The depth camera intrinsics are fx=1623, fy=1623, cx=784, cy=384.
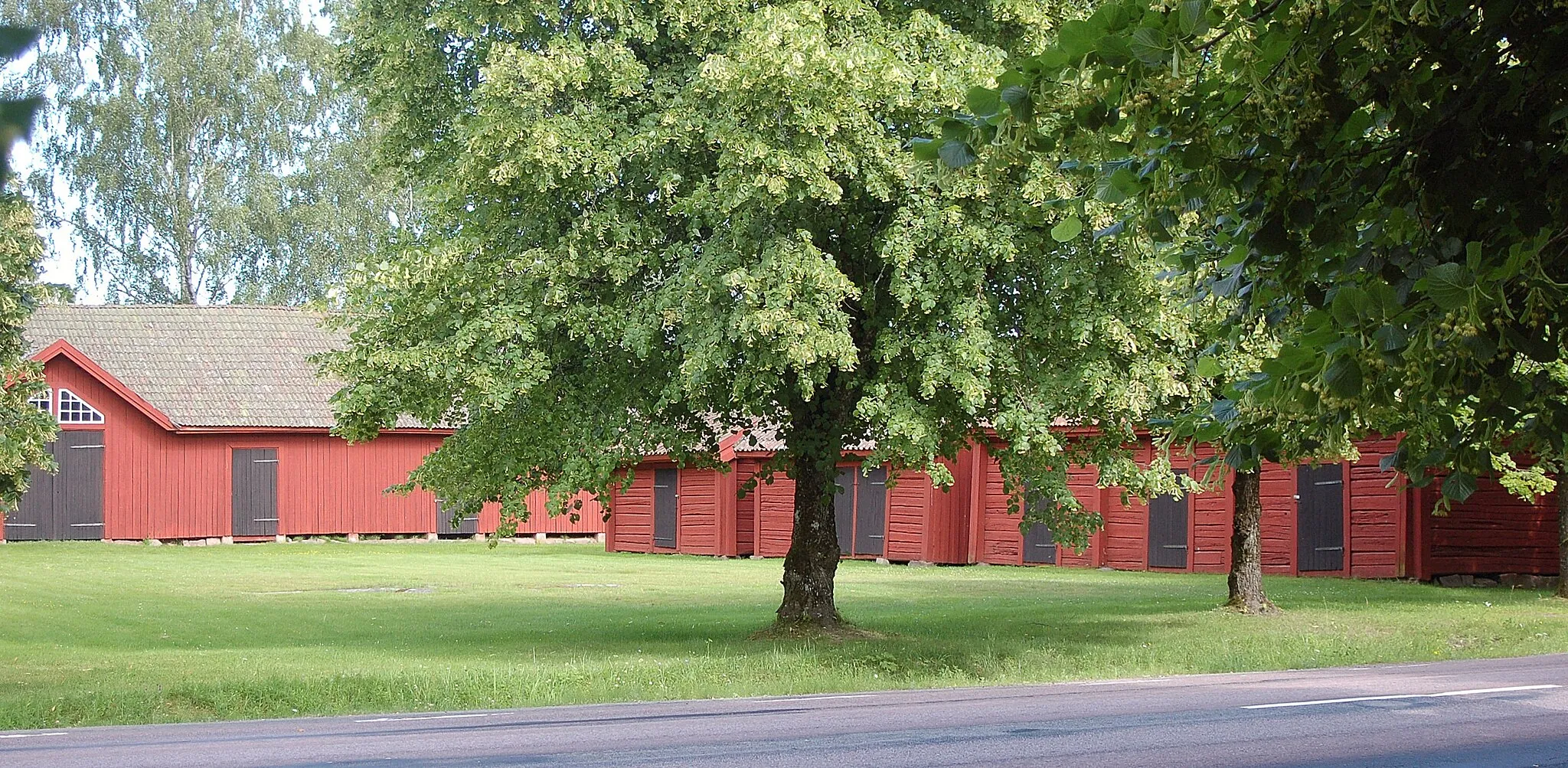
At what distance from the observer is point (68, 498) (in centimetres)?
4172

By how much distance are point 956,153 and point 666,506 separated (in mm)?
39959

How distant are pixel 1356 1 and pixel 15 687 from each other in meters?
13.8

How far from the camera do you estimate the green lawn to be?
14.1 metres

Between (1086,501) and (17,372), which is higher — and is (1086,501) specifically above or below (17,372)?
below

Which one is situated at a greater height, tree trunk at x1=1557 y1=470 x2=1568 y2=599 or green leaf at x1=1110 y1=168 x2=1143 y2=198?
green leaf at x1=1110 y1=168 x2=1143 y2=198

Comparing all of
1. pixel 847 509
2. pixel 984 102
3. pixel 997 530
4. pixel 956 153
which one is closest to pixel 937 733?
pixel 956 153

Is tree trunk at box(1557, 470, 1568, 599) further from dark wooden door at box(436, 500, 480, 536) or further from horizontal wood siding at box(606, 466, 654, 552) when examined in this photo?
dark wooden door at box(436, 500, 480, 536)

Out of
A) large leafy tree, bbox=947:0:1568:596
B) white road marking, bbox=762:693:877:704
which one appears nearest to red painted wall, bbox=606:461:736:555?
white road marking, bbox=762:693:877:704

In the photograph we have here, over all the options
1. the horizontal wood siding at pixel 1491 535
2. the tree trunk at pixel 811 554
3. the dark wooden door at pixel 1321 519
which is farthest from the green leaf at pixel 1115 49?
the dark wooden door at pixel 1321 519

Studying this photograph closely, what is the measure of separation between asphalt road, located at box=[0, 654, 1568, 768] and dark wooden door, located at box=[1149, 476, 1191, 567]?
18577 mm

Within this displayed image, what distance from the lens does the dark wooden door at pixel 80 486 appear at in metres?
41.7

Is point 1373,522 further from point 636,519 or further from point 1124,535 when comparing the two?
point 636,519

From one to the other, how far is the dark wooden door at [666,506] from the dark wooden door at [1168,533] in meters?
14.3

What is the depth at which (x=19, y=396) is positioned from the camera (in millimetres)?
16188
